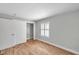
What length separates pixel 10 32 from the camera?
391cm

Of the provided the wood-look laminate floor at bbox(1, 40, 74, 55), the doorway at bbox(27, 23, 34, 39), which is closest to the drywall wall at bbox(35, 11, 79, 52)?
the wood-look laminate floor at bbox(1, 40, 74, 55)

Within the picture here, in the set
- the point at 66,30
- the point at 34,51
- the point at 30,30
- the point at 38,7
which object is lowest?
the point at 34,51

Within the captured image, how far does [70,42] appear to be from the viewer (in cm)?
314

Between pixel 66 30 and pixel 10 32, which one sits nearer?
pixel 66 30

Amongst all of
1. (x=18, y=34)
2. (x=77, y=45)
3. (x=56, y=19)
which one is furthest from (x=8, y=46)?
(x=77, y=45)

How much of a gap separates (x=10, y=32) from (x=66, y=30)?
2650mm

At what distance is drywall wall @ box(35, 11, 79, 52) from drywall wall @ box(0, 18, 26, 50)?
1877 millimetres

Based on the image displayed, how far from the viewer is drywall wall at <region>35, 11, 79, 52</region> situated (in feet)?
9.52

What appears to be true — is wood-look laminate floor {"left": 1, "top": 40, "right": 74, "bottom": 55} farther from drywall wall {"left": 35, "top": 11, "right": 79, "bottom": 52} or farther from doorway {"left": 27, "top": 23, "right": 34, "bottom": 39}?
doorway {"left": 27, "top": 23, "right": 34, "bottom": 39}

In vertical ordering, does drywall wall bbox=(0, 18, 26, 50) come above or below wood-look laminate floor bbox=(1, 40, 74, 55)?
above

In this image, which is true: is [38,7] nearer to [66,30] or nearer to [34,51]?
[66,30]

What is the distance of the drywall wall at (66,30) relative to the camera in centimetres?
290

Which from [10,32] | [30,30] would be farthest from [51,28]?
[30,30]

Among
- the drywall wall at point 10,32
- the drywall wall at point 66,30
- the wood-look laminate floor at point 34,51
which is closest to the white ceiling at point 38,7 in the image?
the drywall wall at point 66,30
